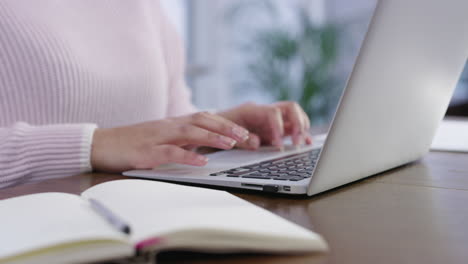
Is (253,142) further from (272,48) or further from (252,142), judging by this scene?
(272,48)

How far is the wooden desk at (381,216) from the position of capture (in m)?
0.32

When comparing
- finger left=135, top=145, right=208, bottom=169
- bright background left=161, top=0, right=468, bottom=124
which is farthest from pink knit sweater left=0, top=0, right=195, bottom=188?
bright background left=161, top=0, right=468, bottom=124

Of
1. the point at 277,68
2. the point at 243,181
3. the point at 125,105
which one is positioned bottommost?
the point at 277,68

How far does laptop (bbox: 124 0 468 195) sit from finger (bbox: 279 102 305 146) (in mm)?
185

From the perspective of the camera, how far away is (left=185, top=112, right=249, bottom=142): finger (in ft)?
2.25

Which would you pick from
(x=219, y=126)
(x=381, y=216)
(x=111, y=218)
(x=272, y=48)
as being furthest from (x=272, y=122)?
(x=272, y=48)

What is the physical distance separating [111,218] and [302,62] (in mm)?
3016

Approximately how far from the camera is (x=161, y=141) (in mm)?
718

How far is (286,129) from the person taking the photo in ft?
3.34

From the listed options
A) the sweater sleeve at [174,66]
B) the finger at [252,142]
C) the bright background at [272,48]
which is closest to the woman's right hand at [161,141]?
the finger at [252,142]

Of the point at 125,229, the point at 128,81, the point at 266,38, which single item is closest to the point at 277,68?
the point at 266,38

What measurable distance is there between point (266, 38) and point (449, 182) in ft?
8.69

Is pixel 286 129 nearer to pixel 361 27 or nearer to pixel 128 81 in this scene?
pixel 128 81

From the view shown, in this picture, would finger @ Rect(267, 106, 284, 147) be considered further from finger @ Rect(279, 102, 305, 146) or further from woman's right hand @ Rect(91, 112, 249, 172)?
woman's right hand @ Rect(91, 112, 249, 172)
